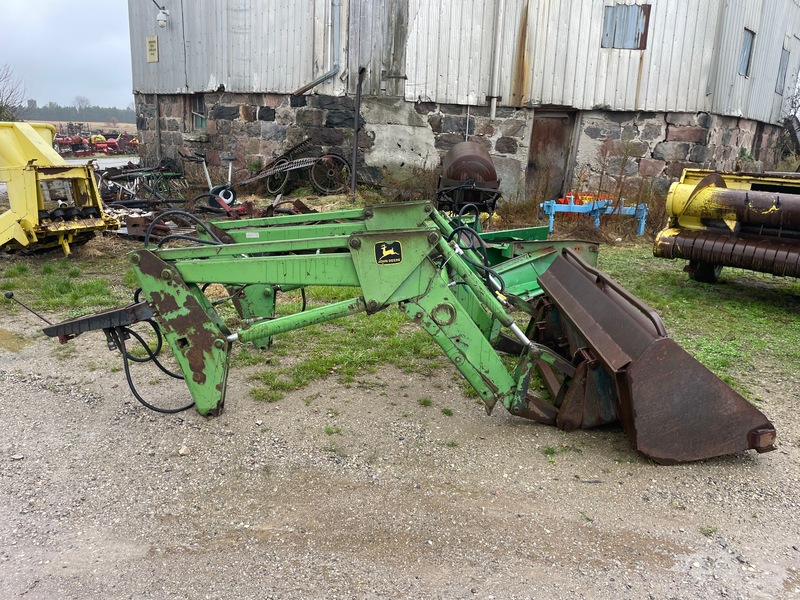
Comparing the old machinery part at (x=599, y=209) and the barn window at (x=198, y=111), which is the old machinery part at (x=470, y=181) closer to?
the old machinery part at (x=599, y=209)

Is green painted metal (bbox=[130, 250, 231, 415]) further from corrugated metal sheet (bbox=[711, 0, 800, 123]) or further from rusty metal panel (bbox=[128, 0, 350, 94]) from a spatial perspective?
corrugated metal sheet (bbox=[711, 0, 800, 123])

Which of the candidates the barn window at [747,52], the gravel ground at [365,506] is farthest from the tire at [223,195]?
the barn window at [747,52]

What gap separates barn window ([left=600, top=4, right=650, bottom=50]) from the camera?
1147 cm

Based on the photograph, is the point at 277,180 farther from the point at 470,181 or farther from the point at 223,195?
the point at 470,181

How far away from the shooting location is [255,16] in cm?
1259

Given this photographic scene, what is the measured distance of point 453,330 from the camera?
11.7 feet

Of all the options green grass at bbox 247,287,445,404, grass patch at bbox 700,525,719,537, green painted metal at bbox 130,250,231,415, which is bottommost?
grass patch at bbox 700,525,719,537

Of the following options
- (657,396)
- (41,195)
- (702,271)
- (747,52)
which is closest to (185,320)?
(657,396)

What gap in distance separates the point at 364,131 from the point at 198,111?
430 centimetres

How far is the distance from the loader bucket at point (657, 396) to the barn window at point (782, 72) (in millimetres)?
14610

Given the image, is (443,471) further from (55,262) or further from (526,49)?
(526,49)

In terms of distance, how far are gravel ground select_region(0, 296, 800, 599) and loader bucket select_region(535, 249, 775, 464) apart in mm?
160

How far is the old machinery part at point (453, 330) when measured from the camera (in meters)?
3.35

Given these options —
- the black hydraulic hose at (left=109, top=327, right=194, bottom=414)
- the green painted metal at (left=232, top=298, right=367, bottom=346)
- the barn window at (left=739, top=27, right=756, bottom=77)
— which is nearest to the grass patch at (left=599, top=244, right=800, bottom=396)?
the green painted metal at (left=232, top=298, right=367, bottom=346)
